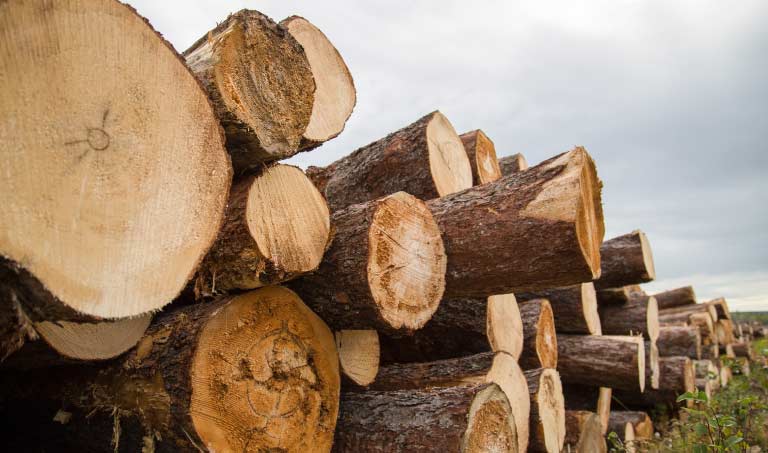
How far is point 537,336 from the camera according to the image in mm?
3561

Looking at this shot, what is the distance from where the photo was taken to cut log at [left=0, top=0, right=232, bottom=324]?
121 centimetres

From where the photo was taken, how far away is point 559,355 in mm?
4523

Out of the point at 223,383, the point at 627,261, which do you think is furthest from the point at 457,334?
the point at 627,261

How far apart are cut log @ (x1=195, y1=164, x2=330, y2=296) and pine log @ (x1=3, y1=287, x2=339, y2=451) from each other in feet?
0.48

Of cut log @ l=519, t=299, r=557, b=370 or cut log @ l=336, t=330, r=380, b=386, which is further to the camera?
cut log @ l=519, t=299, r=557, b=370

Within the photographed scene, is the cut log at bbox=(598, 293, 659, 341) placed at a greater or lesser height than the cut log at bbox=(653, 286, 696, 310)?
lesser

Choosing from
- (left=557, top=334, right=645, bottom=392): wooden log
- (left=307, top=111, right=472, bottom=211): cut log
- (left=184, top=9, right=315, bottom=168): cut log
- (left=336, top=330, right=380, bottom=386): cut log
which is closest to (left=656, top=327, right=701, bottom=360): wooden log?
(left=557, top=334, right=645, bottom=392): wooden log

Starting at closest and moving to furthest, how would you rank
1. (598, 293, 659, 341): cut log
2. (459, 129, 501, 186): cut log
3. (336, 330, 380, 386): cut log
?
(336, 330, 380, 386): cut log < (459, 129, 501, 186): cut log < (598, 293, 659, 341): cut log

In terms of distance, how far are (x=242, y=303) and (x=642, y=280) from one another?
13.9ft

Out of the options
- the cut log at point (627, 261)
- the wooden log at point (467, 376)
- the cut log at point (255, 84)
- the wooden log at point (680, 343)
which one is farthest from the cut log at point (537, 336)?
the wooden log at point (680, 343)

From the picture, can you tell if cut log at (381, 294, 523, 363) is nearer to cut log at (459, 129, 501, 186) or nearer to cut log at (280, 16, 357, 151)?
cut log at (459, 129, 501, 186)

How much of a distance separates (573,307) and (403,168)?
2.15 metres

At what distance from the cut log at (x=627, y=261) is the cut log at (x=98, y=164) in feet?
14.4

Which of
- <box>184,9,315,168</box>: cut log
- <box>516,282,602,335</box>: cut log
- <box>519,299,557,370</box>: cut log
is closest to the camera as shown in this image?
<box>184,9,315,168</box>: cut log
